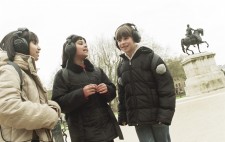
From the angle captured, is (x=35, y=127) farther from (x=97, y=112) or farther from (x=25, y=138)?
(x=97, y=112)

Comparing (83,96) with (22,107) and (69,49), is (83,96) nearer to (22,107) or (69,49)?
(69,49)

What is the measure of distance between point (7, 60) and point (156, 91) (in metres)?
1.66

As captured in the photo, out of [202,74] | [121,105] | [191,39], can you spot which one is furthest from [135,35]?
[191,39]

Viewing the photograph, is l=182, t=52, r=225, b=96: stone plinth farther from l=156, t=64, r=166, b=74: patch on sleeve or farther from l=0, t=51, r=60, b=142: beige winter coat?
l=0, t=51, r=60, b=142: beige winter coat

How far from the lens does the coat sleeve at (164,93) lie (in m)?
3.26

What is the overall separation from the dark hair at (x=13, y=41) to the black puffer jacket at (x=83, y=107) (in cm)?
65

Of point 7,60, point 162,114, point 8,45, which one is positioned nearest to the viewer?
point 7,60

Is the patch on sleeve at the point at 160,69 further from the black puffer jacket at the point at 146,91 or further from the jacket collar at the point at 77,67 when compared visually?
the jacket collar at the point at 77,67

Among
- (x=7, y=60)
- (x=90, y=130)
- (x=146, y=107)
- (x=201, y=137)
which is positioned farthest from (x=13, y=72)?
(x=201, y=137)

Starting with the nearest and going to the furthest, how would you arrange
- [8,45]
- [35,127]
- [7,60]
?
1. [35,127]
2. [7,60]
3. [8,45]

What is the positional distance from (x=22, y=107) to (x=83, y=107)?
44.8 inches

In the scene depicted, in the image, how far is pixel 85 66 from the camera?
11.9 feet

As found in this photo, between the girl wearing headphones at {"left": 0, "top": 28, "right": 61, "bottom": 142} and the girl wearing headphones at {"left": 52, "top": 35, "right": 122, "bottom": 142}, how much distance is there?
58cm

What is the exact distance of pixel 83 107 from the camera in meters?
3.39
